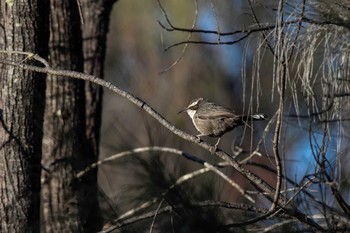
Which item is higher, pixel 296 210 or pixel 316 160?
pixel 316 160

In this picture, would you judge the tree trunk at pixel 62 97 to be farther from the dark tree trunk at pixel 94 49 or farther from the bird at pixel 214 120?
the bird at pixel 214 120

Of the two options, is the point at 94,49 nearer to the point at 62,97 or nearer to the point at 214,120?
the point at 62,97

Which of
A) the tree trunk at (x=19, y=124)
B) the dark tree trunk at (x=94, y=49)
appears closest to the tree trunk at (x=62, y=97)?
the dark tree trunk at (x=94, y=49)

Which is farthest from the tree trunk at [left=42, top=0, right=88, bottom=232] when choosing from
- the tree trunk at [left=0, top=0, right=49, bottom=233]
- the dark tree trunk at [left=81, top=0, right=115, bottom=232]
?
the tree trunk at [left=0, top=0, right=49, bottom=233]

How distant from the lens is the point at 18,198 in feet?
12.3

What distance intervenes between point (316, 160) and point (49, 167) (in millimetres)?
2213

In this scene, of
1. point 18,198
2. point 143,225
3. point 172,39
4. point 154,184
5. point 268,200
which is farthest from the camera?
point 172,39

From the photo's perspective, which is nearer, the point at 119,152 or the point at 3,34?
the point at 119,152

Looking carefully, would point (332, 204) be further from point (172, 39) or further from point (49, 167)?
point (172, 39)

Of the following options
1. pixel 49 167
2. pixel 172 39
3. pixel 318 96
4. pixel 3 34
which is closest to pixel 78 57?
pixel 49 167

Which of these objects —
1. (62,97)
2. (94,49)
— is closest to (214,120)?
(62,97)

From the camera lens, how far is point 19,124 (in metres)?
3.77

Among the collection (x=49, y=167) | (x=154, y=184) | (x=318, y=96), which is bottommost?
(x=49, y=167)

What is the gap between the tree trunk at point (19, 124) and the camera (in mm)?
3721
